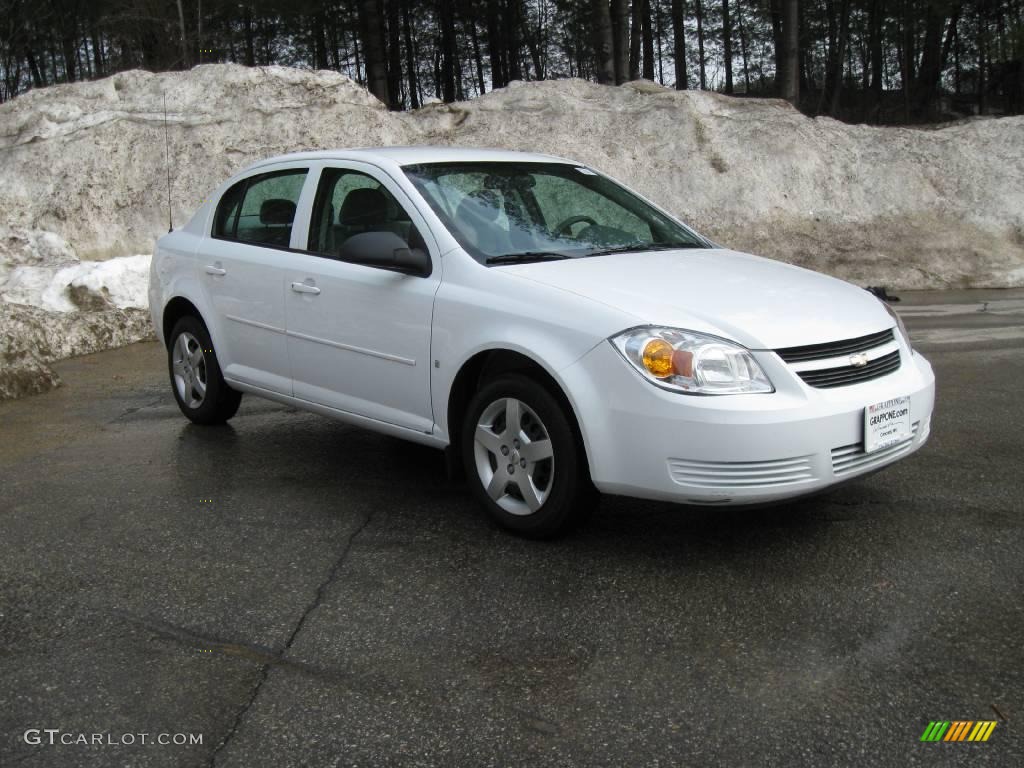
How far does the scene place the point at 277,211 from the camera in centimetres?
557

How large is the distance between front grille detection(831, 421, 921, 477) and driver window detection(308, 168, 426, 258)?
212 cm

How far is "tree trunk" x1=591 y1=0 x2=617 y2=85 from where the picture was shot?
18.1m

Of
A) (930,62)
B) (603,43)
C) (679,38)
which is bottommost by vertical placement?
(930,62)

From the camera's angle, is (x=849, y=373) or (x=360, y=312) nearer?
(x=849, y=373)

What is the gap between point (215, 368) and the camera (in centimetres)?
613

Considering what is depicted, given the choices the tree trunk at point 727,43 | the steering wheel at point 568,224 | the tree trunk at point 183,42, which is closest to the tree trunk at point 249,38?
the tree trunk at point 183,42

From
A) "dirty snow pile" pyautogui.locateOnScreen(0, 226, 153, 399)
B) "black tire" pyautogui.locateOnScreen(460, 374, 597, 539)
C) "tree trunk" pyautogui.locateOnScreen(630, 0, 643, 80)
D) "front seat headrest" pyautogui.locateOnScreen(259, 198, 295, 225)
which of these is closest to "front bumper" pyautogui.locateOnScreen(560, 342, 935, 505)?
"black tire" pyautogui.locateOnScreen(460, 374, 597, 539)

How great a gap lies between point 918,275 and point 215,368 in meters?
9.18

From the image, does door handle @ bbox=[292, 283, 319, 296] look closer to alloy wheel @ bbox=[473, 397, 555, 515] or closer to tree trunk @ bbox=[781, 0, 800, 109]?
alloy wheel @ bbox=[473, 397, 555, 515]

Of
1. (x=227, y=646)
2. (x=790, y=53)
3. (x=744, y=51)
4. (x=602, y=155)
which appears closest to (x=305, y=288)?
(x=227, y=646)

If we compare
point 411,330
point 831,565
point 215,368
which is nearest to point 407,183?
point 411,330

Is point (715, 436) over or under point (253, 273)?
under

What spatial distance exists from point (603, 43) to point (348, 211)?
1433 centimetres

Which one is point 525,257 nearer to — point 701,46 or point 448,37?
point 448,37
